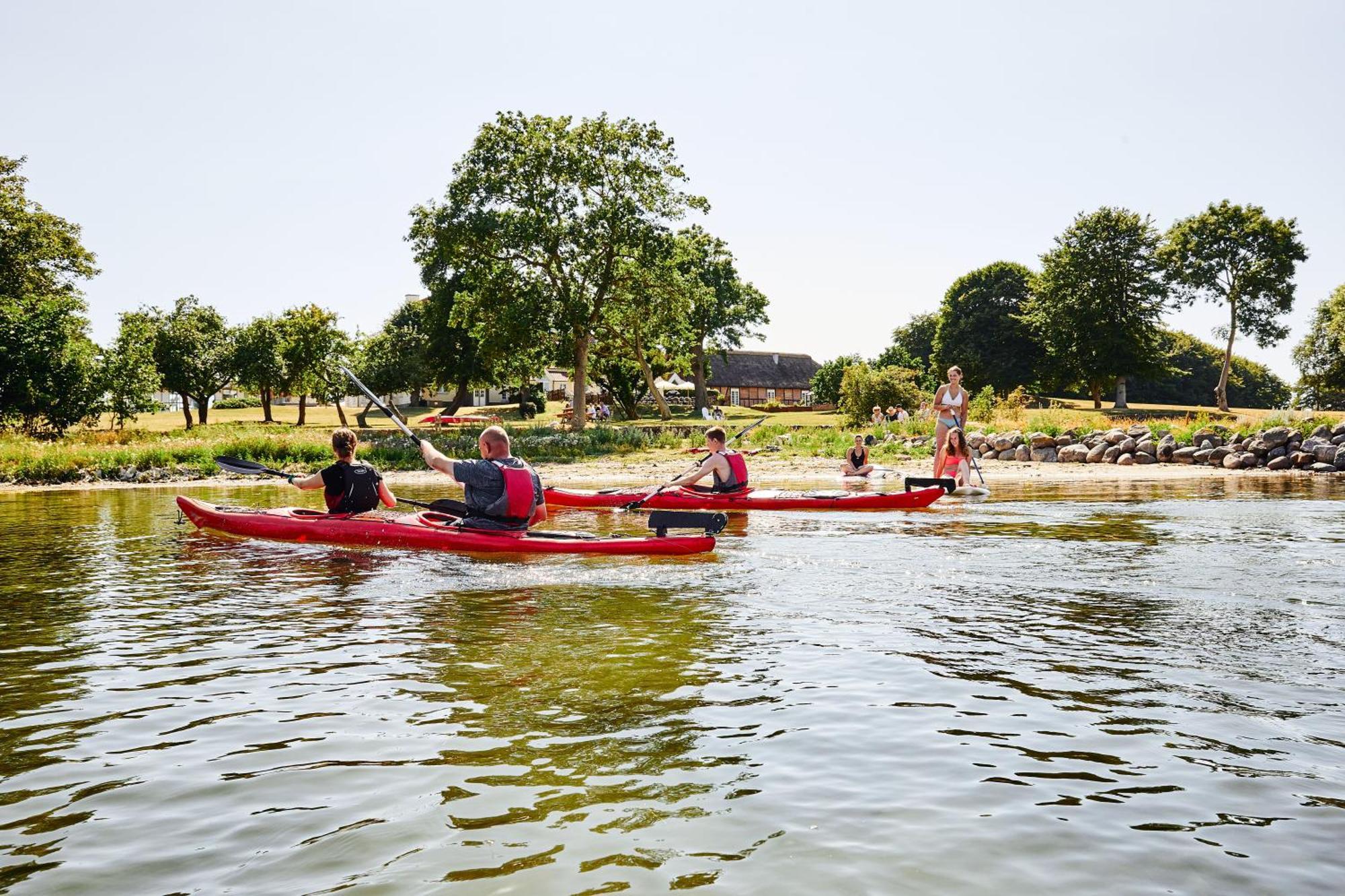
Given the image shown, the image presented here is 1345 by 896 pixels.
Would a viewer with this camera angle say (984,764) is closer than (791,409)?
Yes

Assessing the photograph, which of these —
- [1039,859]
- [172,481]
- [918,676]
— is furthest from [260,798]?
[172,481]

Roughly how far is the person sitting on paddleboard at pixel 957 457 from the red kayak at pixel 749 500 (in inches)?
53.1

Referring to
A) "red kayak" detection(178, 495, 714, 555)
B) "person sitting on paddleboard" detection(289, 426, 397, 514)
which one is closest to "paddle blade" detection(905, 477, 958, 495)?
"red kayak" detection(178, 495, 714, 555)

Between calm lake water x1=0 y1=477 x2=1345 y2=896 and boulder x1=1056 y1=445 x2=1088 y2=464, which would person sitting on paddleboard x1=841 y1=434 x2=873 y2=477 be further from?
calm lake water x1=0 y1=477 x2=1345 y2=896

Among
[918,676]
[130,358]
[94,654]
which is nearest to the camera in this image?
[918,676]

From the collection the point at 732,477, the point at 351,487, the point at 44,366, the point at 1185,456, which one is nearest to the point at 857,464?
the point at 732,477

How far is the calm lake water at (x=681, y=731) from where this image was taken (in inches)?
147

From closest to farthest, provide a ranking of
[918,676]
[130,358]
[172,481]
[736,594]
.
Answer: [918,676] < [736,594] < [172,481] < [130,358]

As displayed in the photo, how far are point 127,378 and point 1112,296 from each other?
44172 mm

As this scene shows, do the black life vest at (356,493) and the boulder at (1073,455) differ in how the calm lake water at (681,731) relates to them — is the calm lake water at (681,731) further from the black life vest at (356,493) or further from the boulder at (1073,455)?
the boulder at (1073,455)

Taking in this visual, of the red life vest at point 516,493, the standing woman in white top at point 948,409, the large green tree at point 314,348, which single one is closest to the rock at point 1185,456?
the standing woman in white top at point 948,409

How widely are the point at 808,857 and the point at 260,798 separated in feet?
7.83

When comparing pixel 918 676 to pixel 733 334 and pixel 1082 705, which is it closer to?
pixel 1082 705

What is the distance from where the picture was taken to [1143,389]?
244 ft
